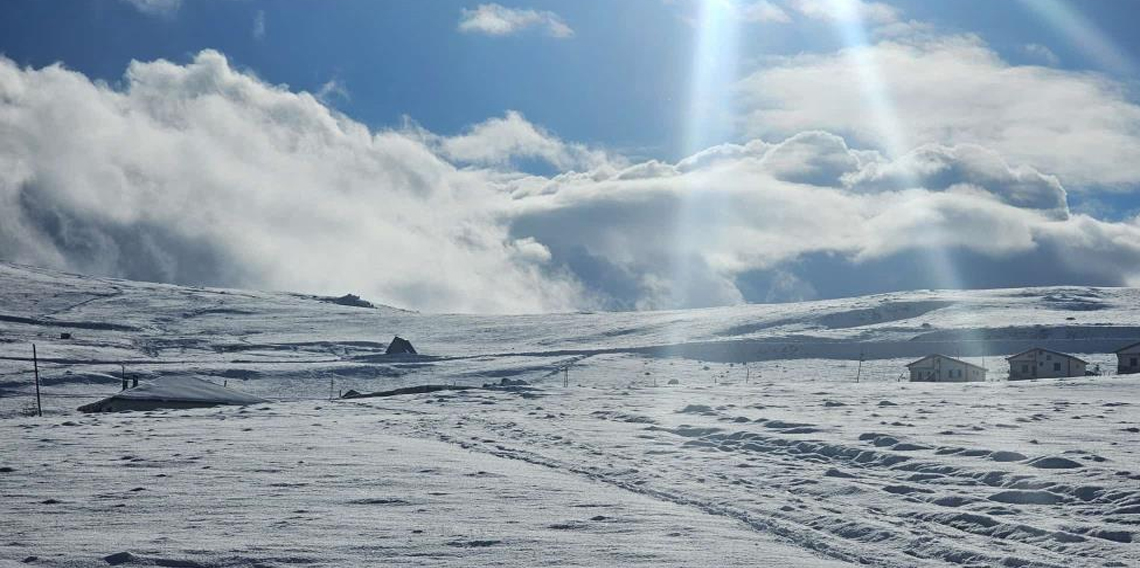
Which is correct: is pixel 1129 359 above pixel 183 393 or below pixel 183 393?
above

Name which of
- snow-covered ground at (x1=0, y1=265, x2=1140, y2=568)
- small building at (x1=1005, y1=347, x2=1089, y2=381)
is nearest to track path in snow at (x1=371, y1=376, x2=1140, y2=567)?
snow-covered ground at (x1=0, y1=265, x2=1140, y2=568)

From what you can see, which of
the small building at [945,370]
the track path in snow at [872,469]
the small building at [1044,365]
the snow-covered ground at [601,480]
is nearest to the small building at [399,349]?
the small building at [945,370]

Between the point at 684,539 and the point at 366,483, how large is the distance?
6.27 metres

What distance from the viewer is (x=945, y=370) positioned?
71.4m

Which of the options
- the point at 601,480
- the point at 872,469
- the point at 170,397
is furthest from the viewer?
the point at 170,397

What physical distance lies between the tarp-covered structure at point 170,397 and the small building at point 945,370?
45202 mm

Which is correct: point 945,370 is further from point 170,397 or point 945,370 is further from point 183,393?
point 170,397

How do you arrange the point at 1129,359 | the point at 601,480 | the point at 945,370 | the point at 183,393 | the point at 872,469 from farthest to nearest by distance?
the point at 945,370 < the point at 1129,359 < the point at 183,393 < the point at 872,469 < the point at 601,480

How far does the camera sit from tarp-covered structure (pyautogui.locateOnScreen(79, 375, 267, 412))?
137ft

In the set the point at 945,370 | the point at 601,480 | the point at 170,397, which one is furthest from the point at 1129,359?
the point at 601,480

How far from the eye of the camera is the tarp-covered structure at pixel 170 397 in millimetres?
41644

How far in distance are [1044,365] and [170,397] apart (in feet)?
171

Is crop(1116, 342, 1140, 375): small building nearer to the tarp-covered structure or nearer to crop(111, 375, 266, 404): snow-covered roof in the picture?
crop(111, 375, 266, 404): snow-covered roof

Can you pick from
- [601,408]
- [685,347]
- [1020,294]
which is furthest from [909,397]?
[1020,294]
